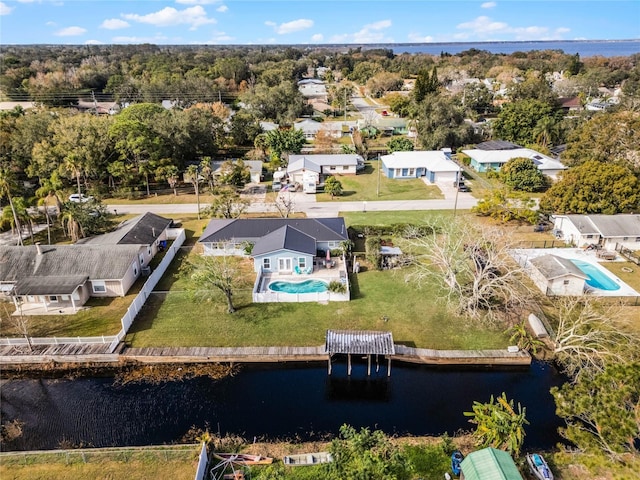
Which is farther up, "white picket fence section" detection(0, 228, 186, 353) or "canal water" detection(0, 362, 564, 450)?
"white picket fence section" detection(0, 228, 186, 353)

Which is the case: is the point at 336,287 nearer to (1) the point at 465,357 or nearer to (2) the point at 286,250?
(2) the point at 286,250

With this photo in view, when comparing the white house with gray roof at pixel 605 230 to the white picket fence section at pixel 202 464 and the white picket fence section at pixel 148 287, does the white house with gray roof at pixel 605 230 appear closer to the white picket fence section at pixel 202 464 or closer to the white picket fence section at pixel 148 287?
the white picket fence section at pixel 202 464

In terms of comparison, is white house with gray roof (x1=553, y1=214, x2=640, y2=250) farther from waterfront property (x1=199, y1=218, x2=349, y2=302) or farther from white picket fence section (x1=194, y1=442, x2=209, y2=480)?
white picket fence section (x1=194, y1=442, x2=209, y2=480)

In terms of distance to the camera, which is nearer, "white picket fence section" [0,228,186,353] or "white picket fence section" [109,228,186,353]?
"white picket fence section" [0,228,186,353]

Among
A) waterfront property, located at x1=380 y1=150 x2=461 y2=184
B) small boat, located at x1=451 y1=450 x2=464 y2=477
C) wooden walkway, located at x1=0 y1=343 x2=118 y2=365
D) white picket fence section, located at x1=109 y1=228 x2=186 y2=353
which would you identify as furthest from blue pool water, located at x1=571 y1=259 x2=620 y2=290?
wooden walkway, located at x1=0 y1=343 x2=118 y2=365

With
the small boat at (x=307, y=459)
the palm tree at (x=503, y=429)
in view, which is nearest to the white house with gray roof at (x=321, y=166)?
the small boat at (x=307, y=459)

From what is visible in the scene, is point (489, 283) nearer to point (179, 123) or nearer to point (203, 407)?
point (203, 407)
